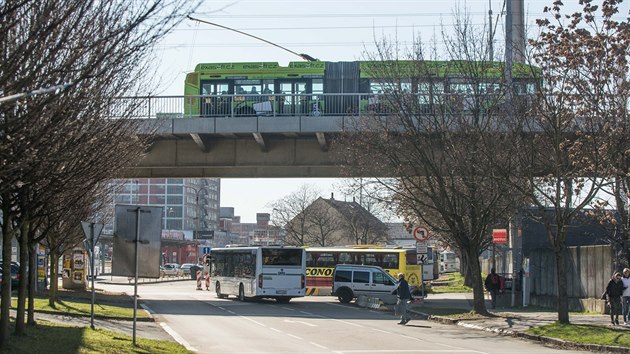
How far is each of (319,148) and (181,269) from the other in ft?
217

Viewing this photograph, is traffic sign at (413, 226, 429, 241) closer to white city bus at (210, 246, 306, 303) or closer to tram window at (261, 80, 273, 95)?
white city bus at (210, 246, 306, 303)

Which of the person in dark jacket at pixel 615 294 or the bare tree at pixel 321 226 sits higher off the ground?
the bare tree at pixel 321 226

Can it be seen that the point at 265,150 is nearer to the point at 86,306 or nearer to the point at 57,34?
the point at 86,306

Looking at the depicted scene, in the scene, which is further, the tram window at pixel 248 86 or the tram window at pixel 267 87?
the tram window at pixel 248 86

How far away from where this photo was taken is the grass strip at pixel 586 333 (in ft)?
68.3

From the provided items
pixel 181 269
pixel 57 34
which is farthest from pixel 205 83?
pixel 181 269

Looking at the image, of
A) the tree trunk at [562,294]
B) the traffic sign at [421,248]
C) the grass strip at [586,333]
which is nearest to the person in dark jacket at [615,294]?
the tree trunk at [562,294]

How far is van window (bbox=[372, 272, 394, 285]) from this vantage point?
42438 millimetres

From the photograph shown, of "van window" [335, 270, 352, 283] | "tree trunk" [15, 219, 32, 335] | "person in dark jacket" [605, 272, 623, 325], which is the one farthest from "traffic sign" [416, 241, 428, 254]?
"tree trunk" [15, 219, 32, 335]

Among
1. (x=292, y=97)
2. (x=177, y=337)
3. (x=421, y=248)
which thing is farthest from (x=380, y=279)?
(x=177, y=337)

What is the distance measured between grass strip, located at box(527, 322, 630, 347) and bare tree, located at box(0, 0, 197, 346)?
40.8ft

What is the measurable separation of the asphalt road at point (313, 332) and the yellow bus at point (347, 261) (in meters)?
10.1

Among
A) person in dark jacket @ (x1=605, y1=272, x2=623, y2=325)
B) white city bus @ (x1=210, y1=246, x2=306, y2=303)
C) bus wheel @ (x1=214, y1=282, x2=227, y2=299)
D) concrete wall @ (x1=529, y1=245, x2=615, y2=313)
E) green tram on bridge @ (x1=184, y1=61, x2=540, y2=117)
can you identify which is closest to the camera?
person in dark jacket @ (x1=605, y1=272, x2=623, y2=325)

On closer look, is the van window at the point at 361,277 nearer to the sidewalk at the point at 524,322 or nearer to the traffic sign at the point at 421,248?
the traffic sign at the point at 421,248
